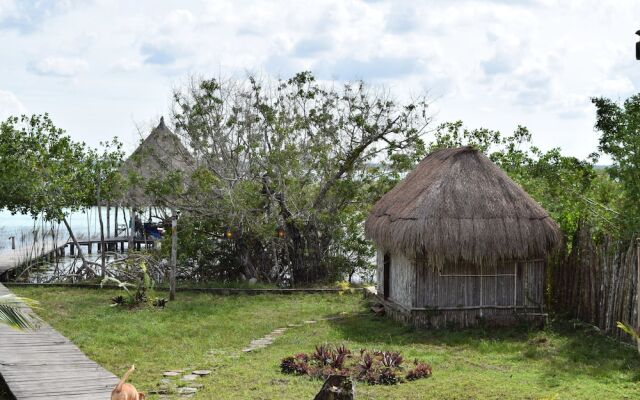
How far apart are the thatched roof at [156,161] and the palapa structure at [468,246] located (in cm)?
777

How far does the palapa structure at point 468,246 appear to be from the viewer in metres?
12.5

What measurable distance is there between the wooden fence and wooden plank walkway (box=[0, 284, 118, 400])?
720 cm

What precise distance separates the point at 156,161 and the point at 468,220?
34.9 feet

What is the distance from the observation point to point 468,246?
1242 cm

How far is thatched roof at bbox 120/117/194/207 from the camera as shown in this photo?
1944 centimetres

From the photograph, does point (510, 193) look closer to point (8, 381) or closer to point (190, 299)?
point (190, 299)

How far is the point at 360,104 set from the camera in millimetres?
19266

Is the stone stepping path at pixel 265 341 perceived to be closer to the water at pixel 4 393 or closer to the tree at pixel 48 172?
the water at pixel 4 393

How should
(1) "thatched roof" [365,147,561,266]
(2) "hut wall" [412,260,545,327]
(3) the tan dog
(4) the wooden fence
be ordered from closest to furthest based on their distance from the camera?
(3) the tan dog < (4) the wooden fence < (1) "thatched roof" [365,147,561,266] < (2) "hut wall" [412,260,545,327]

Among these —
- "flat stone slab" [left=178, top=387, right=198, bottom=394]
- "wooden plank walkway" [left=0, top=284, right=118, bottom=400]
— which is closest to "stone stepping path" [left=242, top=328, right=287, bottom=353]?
"flat stone slab" [left=178, top=387, right=198, bottom=394]

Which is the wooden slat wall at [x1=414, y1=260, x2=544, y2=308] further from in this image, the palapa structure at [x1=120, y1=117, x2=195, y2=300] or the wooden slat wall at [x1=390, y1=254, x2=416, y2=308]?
the palapa structure at [x1=120, y1=117, x2=195, y2=300]

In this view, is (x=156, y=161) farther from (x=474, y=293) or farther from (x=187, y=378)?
(x=187, y=378)

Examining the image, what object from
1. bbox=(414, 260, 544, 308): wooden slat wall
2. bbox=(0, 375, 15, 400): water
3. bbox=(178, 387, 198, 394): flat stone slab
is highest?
bbox=(414, 260, 544, 308): wooden slat wall

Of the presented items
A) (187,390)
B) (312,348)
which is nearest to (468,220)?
(312,348)
